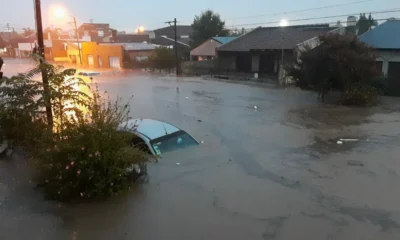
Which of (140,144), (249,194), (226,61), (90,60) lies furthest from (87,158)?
(90,60)

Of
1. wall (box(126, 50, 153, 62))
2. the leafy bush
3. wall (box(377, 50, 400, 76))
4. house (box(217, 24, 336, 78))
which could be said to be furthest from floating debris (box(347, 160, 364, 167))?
wall (box(126, 50, 153, 62))

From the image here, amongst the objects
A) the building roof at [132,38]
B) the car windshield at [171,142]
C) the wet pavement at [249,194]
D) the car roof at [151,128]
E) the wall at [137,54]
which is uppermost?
the building roof at [132,38]

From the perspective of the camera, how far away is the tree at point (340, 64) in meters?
20.5

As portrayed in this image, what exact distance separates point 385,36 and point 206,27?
97.1 ft

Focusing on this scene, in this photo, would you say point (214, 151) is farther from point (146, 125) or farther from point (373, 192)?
point (373, 192)

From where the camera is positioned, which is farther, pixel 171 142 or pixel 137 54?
pixel 137 54

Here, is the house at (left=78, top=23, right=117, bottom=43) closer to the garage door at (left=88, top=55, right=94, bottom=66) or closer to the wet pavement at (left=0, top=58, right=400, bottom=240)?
the garage door at (left=88, top=55, right=94, bottom=66)

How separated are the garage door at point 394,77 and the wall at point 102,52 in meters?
38.4

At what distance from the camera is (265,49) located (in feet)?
114

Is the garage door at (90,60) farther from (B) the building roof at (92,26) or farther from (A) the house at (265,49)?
(B) the building roof at (92,26)

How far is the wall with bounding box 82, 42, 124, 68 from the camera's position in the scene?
54312 mm

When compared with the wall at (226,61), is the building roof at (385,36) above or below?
above

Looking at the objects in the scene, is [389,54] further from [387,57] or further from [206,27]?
[206,27]

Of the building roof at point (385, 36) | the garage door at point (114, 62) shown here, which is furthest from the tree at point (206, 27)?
the building roof at point (385, 36)
